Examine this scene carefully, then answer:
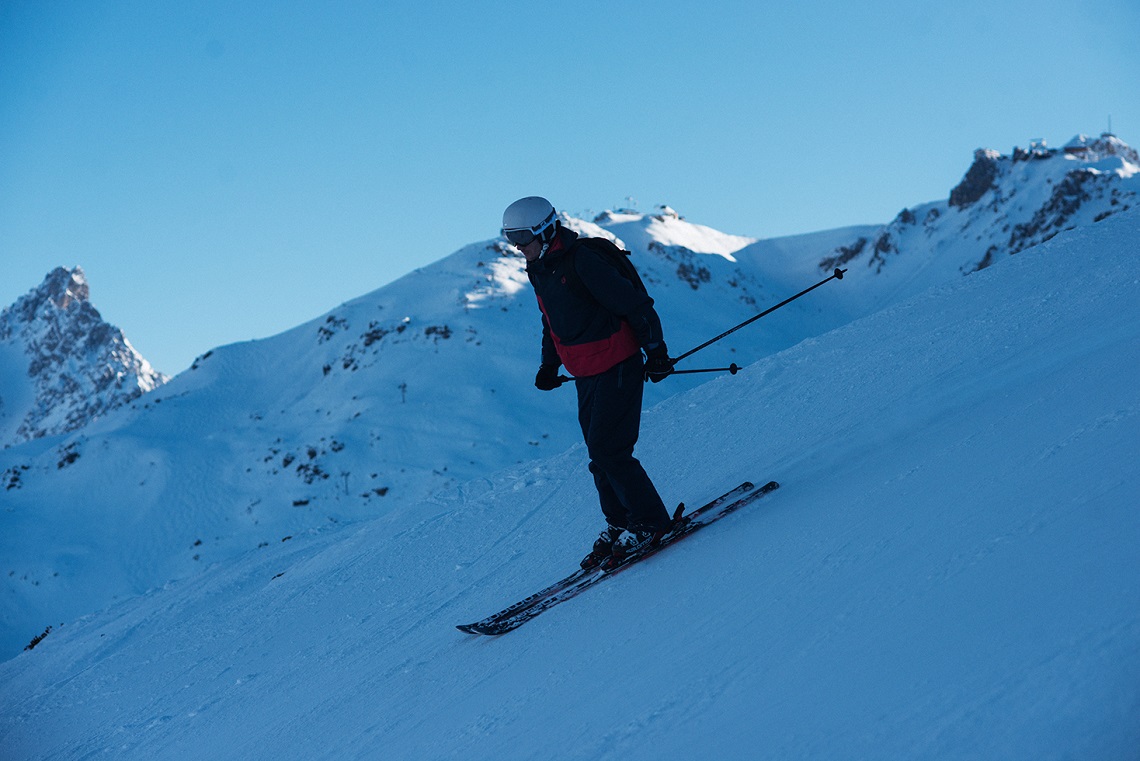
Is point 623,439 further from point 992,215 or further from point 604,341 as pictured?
point 992,215

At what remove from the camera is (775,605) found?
3.13 meters

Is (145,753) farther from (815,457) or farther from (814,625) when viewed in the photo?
(815,457)

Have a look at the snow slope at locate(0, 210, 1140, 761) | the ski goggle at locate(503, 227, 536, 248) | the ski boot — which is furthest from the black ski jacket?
the snow slope at locate(0, 210, 1140, 761)

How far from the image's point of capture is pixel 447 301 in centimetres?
4662

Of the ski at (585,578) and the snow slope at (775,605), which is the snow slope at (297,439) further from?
the ski at (585,578)

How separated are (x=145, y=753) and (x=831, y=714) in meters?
3.84

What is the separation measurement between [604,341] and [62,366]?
207108mm

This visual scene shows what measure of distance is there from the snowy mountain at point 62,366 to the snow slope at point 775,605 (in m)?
174

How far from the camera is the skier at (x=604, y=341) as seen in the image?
4789mm

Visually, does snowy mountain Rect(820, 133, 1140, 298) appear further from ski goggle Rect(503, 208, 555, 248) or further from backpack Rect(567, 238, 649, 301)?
ski goggle Rect(503, 208, 555, 248)

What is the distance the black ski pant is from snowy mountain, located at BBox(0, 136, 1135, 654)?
7035 millimetres

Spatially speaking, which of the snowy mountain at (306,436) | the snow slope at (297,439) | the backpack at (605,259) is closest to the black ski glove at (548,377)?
the backpack at (605,259)

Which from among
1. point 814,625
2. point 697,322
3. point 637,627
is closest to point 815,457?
point 637,627

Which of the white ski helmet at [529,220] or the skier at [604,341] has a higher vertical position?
the white ski helmet at [529,220]
